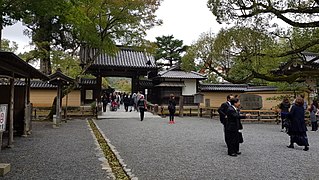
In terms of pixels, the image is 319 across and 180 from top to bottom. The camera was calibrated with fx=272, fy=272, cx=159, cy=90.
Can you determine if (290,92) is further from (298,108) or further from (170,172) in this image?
(170,172)

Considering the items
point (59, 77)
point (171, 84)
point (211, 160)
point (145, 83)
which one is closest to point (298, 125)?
point (211, 160)

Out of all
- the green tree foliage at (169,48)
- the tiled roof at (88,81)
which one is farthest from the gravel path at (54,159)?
the green tree foliage at (169,48)

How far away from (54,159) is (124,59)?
2120 centimetres

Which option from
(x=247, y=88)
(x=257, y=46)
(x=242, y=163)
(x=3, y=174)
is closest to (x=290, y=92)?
(x=247, y=88)

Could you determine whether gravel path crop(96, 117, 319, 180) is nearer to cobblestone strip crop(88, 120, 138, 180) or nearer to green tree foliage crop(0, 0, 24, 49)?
cobblestone strip crop(88, 120, 138, 180)

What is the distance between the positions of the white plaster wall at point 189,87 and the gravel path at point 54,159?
1931cm

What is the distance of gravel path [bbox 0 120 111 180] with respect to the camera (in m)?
5.05

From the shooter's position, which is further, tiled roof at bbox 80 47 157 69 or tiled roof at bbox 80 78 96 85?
tiled roof at bbox 80 78 96 85

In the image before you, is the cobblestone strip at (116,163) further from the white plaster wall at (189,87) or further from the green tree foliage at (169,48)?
the green tree foliage at (169,48)

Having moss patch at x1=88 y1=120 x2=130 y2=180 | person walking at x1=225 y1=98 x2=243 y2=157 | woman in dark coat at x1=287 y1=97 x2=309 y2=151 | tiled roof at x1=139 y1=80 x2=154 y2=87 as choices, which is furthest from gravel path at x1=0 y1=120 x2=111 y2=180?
tiled roof at x1=139 y1=80 x2=154 y2=87

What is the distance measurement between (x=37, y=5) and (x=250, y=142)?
777 centimetres

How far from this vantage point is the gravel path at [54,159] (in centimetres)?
505

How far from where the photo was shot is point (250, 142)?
9242 mm

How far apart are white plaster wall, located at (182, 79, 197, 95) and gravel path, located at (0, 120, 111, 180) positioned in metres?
19.3
